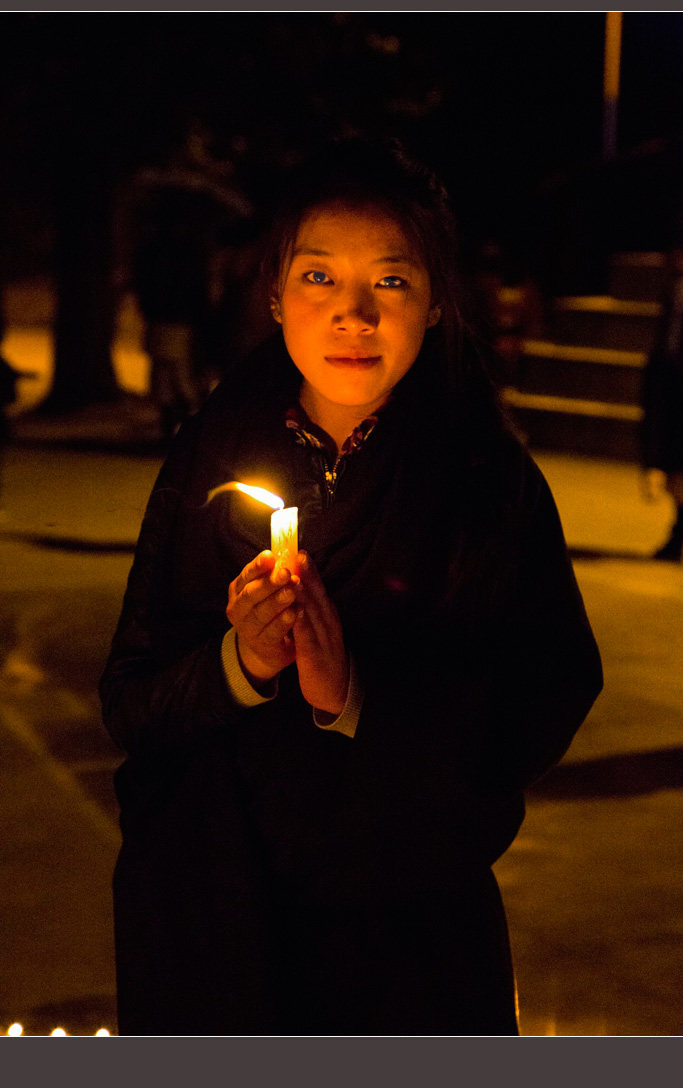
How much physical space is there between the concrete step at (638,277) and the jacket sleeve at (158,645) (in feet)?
43.3

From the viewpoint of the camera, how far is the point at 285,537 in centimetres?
165

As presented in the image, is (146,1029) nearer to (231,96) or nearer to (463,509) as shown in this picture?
(463,509)

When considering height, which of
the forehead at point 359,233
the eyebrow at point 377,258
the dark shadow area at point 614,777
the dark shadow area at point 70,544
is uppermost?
the forehead at point 359,233

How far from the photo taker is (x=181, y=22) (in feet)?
44.8

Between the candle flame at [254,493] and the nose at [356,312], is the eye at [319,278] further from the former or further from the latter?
the candle flame at [254,493]

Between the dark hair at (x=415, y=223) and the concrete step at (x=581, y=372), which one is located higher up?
the dark hair at (x=415, y=223)

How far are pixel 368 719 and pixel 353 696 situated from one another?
34mm

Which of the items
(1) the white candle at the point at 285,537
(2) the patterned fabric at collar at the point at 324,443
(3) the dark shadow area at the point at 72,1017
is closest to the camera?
(1) the white candle at the point at 285,537

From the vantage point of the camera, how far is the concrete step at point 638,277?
577 inches

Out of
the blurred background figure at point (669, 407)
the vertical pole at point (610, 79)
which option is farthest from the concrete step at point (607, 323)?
the blurred background figure at point (669, 407)

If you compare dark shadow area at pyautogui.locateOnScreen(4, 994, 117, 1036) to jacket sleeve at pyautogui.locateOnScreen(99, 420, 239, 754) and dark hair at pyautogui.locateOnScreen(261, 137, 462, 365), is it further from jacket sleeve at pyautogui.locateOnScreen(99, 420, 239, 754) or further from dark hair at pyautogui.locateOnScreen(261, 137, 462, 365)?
dark hair at pyautogui.locateOnScreen(261, 137, 462, 365)

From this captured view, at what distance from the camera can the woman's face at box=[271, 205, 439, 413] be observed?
186 centimetres

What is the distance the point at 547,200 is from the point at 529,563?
54.8 feet

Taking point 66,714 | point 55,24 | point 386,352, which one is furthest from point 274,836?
point 55,24
